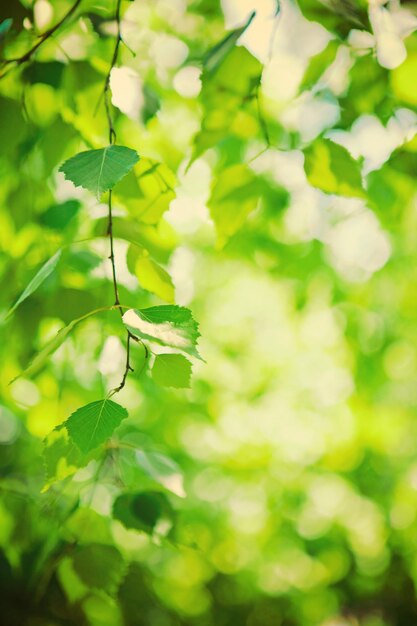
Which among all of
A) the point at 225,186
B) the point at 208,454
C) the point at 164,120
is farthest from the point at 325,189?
the point at 208,454

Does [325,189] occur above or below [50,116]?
below

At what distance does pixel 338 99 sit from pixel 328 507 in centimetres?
317

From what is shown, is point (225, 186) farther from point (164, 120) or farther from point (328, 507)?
point (328, 507)

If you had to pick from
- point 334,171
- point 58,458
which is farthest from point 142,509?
point 334,171

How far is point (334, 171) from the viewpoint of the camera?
20.3 inches

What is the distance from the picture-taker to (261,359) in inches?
115

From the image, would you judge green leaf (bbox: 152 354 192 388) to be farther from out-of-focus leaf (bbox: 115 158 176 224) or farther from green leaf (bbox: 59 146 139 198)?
out-of-focus leaf (bbox: 115 158 176 224)

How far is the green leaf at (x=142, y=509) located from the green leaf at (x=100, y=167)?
16.7 inches

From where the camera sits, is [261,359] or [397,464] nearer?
[261,359]

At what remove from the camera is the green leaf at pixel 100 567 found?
1.95 feet

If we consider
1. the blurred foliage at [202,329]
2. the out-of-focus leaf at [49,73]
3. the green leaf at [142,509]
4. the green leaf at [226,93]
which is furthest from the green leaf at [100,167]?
the green leaf at [142,509]

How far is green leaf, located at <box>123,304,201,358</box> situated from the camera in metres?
0.30

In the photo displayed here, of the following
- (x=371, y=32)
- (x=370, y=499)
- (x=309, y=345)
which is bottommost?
(x=370, y=499)

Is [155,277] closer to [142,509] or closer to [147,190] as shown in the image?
[147,190]
